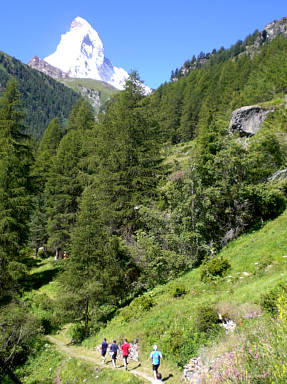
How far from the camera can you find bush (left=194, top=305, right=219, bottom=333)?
37.1ft

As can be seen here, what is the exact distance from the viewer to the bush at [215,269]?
15.3 meters

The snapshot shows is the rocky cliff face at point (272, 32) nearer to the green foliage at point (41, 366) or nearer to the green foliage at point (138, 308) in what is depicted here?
the green foliage at point (138, 308)

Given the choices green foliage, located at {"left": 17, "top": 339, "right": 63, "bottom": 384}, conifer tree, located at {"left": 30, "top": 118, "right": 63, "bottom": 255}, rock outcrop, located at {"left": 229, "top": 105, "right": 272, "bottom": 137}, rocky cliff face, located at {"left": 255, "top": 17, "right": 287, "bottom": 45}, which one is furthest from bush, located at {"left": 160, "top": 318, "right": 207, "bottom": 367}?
rocky cliff face, located at {"left": 255, "top": 17, "right": 287, "bottom": 45}

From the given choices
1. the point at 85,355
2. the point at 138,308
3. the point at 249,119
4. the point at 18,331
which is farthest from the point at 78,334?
the point at 249,119

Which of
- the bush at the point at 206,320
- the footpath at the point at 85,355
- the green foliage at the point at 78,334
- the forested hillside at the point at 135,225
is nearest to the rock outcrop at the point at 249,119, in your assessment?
the forested hillside at the point at 135,225

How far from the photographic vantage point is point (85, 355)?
51.2ft

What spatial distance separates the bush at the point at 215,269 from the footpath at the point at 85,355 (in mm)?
5722

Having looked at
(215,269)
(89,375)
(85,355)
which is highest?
(215,269)

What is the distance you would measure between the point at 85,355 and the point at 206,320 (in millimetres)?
8225

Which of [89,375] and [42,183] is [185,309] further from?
[42,183]

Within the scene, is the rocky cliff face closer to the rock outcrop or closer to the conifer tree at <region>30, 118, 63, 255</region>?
the rock outcrop

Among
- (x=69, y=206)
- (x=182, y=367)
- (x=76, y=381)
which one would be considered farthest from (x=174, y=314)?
(x=69, y=206)

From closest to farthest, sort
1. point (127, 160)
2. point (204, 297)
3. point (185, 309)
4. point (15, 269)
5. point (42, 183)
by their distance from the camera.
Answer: point (185, 309) < point (204, 297) < point (15, 269) < point (127, 160) < point (42, 183)

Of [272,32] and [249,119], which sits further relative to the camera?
[272,32]
